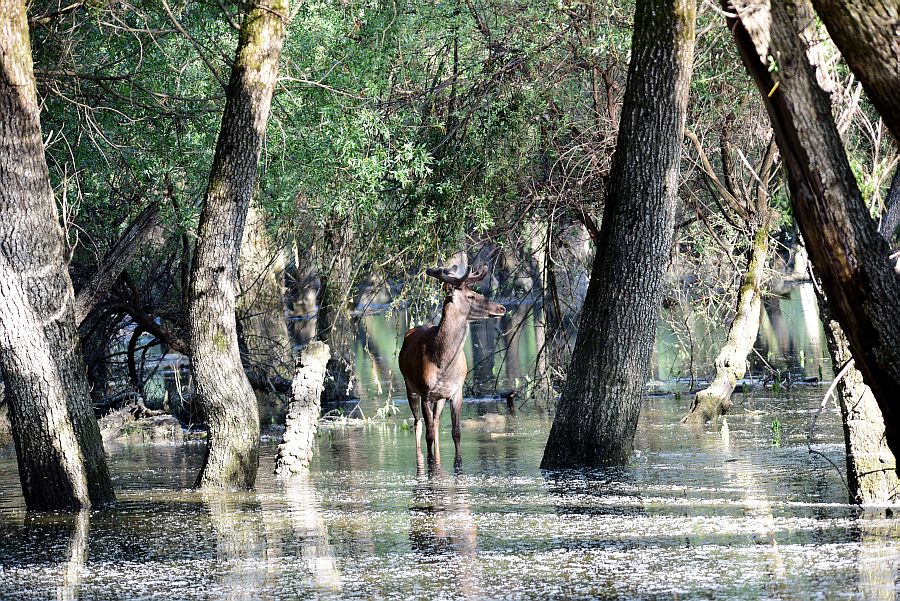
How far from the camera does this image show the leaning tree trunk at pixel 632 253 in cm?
1136

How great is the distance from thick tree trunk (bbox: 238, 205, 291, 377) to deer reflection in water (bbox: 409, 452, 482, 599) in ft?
27.6

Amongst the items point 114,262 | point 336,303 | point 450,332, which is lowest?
point 450,332

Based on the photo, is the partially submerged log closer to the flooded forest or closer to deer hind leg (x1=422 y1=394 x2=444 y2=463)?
the flooded forest

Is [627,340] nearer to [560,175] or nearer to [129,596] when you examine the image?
[560,175]

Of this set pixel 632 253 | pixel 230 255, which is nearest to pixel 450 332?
pixel 632 253

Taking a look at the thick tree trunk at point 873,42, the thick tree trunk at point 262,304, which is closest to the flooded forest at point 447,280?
the thick tree trunk at point 873,42

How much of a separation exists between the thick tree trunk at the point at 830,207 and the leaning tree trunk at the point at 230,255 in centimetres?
571

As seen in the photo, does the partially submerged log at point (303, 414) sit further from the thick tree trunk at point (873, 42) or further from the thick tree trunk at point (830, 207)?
the thick tree trunk at point (873, 42)

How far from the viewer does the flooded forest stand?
715cm

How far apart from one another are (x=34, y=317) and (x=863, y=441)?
7.18 m

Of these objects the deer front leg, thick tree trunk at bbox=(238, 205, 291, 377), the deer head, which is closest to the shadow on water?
the deer front leg

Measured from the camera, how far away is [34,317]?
1051 cm

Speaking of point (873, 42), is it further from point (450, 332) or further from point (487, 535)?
point (450, 332)

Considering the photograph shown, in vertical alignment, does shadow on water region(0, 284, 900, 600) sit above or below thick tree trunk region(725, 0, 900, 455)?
below
